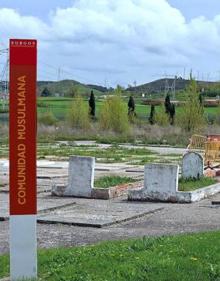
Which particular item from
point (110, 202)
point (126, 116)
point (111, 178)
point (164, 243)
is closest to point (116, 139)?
point (126, 116)

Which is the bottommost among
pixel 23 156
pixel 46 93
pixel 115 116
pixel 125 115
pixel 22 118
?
pixel 115 116

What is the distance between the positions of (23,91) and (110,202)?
28.7 ft

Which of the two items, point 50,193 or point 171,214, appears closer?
point 171,214

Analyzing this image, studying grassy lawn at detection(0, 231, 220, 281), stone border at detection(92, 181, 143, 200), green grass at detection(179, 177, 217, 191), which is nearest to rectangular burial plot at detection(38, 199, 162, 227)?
stone border at detection(92, 181, 143, 200)

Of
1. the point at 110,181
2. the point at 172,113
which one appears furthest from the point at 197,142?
the point at 172,113

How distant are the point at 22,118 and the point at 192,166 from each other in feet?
39.4

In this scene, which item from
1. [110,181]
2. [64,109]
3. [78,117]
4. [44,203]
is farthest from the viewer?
[64,109]

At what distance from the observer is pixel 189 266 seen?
6.62 m

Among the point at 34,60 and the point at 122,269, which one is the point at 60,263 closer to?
the point at 122,269

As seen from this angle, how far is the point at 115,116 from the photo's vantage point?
2117 inches

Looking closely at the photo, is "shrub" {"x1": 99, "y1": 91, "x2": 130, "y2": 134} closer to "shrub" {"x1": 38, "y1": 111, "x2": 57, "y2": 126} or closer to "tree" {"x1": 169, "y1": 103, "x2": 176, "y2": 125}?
"tree" {"x1": 169, "y1": 103, "x2": 176, "y2": 125}

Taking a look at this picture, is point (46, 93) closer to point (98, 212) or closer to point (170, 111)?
point (170, 111)

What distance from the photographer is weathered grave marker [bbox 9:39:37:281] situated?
6176mm

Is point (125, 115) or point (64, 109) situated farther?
point (64, 109)
